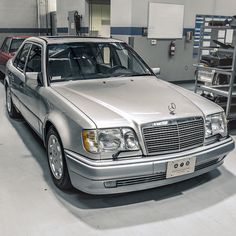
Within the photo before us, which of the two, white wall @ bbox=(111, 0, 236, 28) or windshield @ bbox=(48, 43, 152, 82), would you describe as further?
white wall @ bbox=(111, 0, 236, 28)

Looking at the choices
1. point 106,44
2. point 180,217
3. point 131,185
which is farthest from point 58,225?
point 106,44

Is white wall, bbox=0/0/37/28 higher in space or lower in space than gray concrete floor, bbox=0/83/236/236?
higher

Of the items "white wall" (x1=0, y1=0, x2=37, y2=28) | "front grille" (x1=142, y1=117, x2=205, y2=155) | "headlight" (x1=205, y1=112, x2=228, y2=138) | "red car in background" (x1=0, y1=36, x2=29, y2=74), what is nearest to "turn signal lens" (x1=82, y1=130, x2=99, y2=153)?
"front grille" (x1=142, y1=117, x2=205, y2=155)

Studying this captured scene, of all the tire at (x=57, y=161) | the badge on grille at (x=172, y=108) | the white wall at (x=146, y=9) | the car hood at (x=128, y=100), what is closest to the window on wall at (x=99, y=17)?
the white wall at (x=146, y=9)

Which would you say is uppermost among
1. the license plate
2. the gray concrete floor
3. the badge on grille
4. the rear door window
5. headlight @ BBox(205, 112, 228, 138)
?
the rear door window

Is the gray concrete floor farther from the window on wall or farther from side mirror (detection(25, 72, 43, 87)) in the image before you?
the window on wall

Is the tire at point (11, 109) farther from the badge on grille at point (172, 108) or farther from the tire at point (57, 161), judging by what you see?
the badge on grille at point (172, 108)

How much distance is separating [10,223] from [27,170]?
84cm

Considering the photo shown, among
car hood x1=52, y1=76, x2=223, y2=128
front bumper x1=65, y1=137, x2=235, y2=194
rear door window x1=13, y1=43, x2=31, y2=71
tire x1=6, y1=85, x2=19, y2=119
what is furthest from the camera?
tire x1=6, y1=85, x2=19, y2=119

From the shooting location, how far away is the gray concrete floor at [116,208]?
2053mm

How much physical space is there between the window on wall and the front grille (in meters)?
7.27

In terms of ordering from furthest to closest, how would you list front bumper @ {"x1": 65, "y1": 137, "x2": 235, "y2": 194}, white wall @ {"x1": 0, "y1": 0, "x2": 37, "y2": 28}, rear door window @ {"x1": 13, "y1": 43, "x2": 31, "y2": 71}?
white wall @ {"x1": 0, "y1": 0, "x2": 37, "y2": 28}
rear door window @ {"x1": 13, "y1": 43, "x2": 31, "y2": 71}
front bumper @ {"x1": 65, "y1": 137, "x2": 235, "y2": 194}

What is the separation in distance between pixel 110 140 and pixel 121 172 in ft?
0.77

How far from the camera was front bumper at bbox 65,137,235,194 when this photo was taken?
6.65 ft
